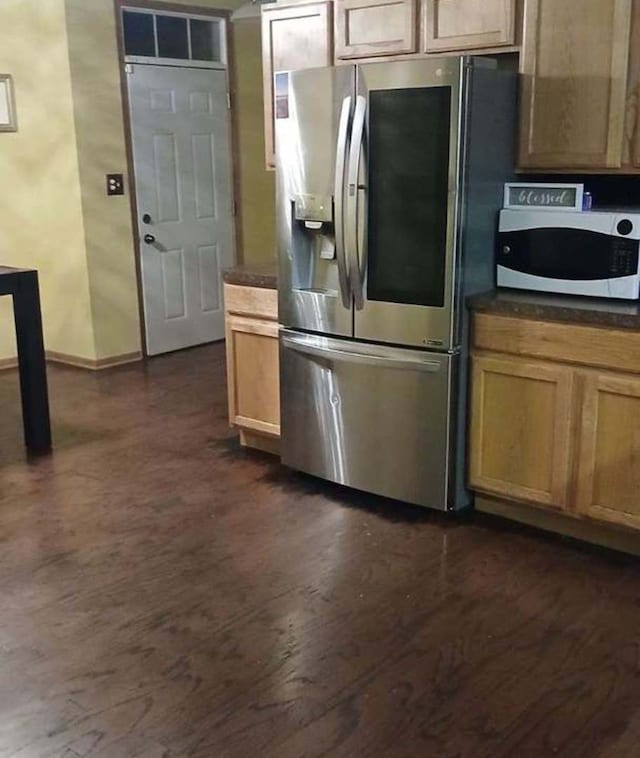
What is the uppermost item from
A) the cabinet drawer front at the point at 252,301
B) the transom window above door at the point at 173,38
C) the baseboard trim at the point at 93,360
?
the transom window above door at the point at 173,38

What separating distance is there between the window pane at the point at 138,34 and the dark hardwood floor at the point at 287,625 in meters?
3.09

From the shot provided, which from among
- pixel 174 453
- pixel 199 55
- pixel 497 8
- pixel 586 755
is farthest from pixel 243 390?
pixel 199 55

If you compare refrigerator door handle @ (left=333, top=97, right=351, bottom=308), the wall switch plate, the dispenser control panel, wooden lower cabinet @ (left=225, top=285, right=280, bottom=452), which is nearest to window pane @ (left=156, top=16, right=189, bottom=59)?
the wall switch plate

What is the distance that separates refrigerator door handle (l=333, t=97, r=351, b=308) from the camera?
3311mm

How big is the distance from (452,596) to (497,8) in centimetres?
209

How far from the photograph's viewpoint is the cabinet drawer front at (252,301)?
395cm

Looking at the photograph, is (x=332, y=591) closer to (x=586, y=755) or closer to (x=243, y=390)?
(x=586, y=755)

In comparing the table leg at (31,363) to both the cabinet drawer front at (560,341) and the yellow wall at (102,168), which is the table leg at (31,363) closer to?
the yellow wall at (102,168)

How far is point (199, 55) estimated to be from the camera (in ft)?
20.5

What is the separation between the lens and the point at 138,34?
586 cm

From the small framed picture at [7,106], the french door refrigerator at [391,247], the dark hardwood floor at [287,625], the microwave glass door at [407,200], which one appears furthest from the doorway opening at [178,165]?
the microwave glass door at [407,200]

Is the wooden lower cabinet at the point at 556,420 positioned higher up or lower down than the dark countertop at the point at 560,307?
lower down

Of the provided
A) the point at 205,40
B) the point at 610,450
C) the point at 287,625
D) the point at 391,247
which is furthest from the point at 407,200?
the point at 205,40

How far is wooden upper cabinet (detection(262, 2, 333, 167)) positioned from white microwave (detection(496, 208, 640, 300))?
45.5 inches
